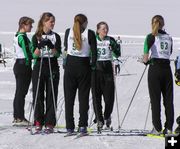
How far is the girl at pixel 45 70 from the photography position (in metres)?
8.13

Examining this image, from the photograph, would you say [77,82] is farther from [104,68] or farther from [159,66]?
[104,68]

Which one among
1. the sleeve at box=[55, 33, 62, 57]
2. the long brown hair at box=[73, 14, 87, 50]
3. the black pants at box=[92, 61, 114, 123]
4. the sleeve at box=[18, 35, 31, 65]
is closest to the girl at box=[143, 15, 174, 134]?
the long brown hair at box=[73, 14, 87, 50]

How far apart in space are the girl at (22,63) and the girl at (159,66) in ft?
6.24

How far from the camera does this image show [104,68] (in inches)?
363

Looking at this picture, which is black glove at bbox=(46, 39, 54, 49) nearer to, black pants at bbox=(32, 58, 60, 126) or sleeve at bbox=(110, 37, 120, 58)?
black pants at bbox=(32, 58, 60, 126)

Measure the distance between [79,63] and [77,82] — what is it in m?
0.28

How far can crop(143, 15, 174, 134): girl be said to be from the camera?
786cm

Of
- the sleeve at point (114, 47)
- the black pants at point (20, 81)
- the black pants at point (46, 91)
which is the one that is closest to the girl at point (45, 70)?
the black pants at point (46, 91)

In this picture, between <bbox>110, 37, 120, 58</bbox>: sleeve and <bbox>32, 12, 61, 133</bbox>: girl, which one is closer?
<bbox>32, 12, 61, 133</bbox>: girl

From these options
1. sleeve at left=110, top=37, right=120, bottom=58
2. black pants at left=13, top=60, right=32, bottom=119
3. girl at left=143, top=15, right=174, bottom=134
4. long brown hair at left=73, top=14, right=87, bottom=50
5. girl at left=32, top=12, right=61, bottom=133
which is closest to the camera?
long brown hair at left=73, top=14, right=87, bottom=50

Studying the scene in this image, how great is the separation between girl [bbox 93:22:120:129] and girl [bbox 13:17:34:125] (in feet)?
3.54

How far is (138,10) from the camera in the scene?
186375 millimetres

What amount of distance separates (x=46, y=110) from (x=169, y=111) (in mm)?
1718

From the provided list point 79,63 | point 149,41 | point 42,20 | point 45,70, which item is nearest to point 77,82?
point 79,63
